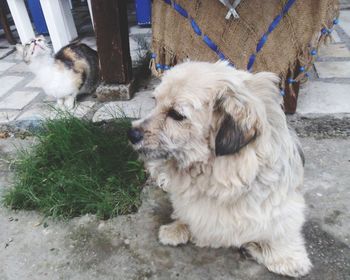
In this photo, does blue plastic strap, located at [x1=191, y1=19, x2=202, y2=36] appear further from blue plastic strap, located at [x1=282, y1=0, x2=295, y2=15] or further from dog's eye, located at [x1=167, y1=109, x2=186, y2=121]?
dog's eye, located at [x1=167, y1=109, x2=186, y2=121]

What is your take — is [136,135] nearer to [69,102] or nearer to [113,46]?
[113,46]

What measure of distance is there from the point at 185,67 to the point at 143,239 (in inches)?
44.3

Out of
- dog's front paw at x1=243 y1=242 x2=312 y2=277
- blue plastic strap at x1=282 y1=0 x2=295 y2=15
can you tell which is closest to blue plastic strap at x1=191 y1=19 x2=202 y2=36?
blue plastic strap at x1=282 y1=0 x2=295 y2=15

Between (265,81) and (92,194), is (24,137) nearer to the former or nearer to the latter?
(92,194)

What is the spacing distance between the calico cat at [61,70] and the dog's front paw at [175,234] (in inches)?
77.0

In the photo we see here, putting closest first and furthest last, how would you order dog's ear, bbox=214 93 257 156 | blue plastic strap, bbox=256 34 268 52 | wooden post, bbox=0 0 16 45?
dog's ear, bbox=214 93 257 156, blue plastic strap, bbox=256 34 268 52, wooden post, bbox=0 0 16 45

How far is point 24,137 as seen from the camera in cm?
328

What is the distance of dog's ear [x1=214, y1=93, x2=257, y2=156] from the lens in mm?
1428

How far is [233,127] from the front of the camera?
143 centimetres

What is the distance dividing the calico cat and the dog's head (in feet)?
6.95

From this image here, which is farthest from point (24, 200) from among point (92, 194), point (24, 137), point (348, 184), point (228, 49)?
point (348, 184)

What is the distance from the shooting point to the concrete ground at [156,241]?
75.3 inches

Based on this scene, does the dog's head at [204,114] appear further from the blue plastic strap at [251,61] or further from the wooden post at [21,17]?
the wooden post at [21,17]

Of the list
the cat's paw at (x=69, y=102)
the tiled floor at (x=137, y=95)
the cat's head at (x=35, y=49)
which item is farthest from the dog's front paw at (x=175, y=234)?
the cat's head at (x=35, y=49)
